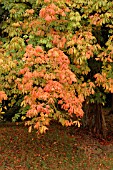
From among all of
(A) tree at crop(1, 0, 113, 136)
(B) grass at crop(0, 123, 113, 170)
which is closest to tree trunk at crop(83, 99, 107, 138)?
(B) grass at crop(0, 123, 113, 170)

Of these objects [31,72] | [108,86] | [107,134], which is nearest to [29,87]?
[31,72]

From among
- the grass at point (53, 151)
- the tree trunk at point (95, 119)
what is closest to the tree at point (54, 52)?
the grass at point (53, 151)

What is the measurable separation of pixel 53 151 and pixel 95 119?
8.26 feet

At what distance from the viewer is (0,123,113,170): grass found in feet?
29.8

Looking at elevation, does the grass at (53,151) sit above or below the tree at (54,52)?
below

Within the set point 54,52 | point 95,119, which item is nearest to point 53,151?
point 95,119

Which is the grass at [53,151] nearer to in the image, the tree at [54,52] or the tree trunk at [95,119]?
the tree trunk at [95,119]

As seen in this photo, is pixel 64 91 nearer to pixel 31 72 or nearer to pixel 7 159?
pixel 31 72

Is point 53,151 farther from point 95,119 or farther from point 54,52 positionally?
point 54,52

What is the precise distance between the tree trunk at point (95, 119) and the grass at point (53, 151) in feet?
1.43

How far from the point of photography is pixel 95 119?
11648 millimetres

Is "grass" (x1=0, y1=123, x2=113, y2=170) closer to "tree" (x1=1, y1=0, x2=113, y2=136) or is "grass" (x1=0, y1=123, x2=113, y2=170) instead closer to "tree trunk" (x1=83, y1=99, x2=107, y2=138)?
"tree trunk" (x1=83, y1=99, x2=107, y2=138)

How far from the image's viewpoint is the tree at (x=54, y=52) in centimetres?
609

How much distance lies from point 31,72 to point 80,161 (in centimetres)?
447
